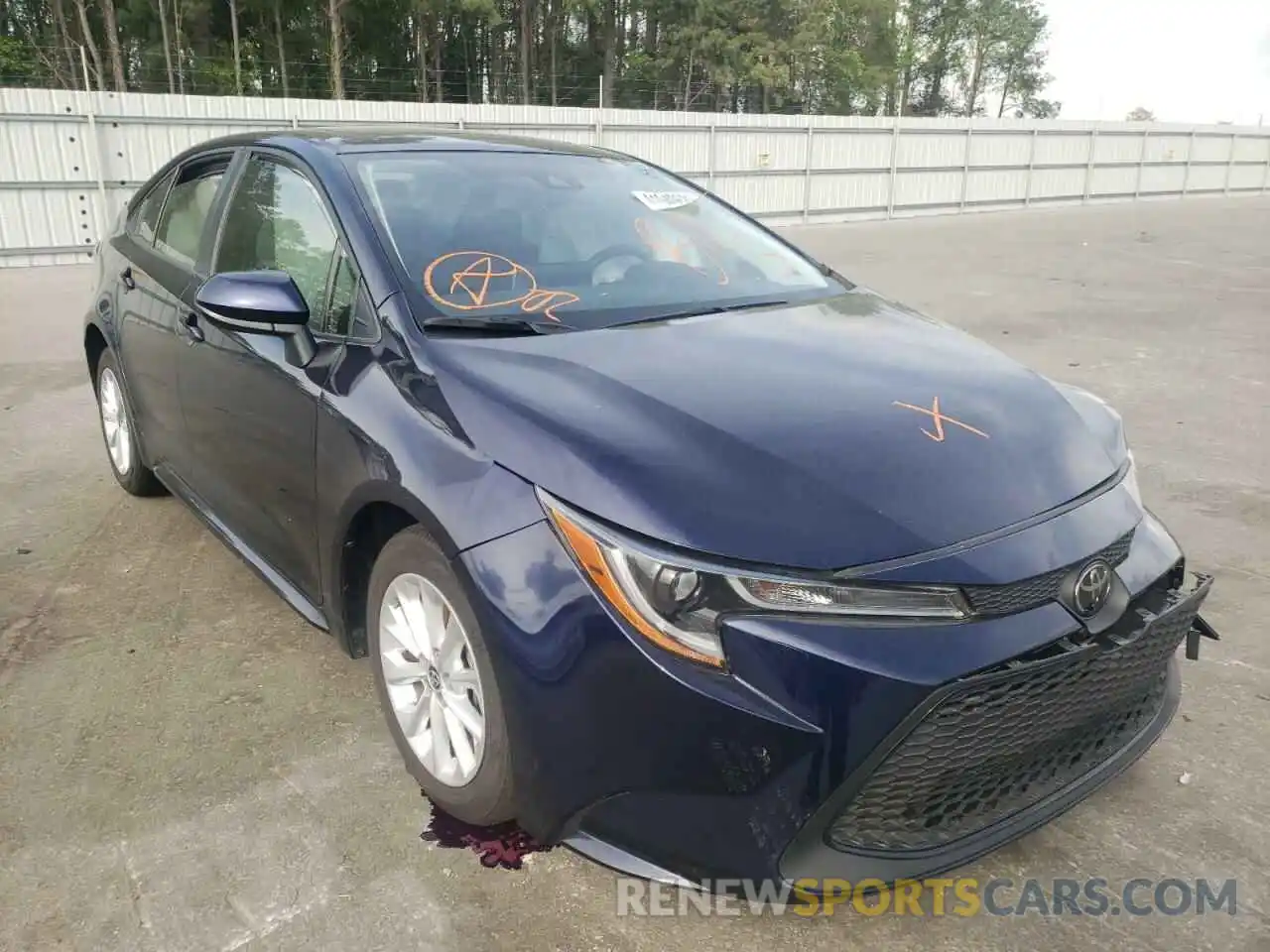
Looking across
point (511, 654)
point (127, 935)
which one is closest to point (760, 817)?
point (511, 654)

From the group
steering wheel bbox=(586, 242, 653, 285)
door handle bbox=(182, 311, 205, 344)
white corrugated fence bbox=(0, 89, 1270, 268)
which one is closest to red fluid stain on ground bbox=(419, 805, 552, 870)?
steering wheel bbox=(586, 242, 653, 285)

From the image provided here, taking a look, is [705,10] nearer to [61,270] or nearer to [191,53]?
[191,53]

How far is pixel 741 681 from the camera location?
173 centimetres

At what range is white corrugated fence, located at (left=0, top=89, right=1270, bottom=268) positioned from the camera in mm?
13797

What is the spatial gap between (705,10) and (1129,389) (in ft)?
138

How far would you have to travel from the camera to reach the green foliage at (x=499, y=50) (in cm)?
3478

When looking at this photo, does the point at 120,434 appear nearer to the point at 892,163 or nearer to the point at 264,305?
the point at 264,305

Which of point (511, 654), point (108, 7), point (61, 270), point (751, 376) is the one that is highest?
point (108, 7)

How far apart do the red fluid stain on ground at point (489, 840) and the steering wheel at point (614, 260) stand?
1.46m

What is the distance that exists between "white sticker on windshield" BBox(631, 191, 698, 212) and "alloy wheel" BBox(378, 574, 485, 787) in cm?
165

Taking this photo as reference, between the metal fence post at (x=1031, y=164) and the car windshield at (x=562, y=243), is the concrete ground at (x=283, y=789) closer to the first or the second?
the car windshield at (x=562, y=243)

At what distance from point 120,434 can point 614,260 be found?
2.69 metres

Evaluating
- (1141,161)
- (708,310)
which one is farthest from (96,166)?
(1141,161)

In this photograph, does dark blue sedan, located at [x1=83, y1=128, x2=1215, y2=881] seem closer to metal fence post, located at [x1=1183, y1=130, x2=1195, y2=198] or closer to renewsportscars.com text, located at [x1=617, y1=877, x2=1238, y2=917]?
renewsportscars.com text, located at [x1=617, y1=877, x2=1238, y2=917]
